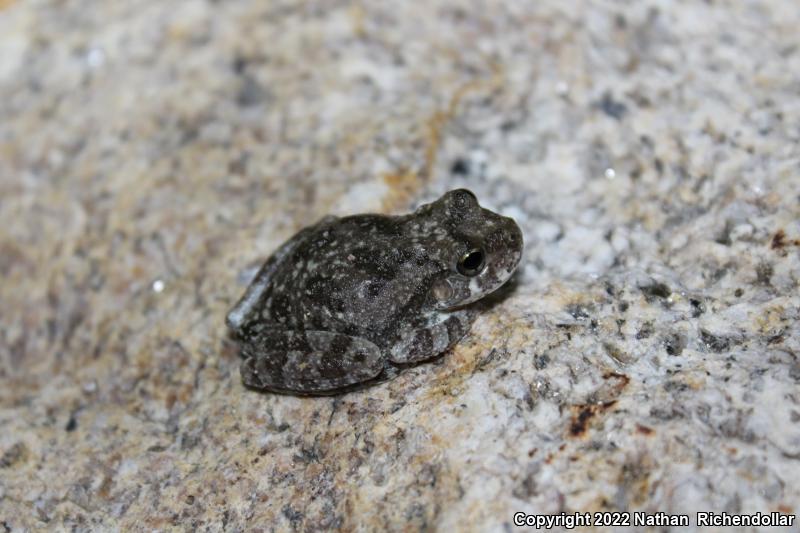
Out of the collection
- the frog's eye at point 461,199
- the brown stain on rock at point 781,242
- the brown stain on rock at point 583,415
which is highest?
the frog's eye at point 461,199

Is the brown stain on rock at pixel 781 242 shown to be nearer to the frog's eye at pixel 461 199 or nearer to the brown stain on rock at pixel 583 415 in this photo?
the brown stain on rock at pixel 583 415

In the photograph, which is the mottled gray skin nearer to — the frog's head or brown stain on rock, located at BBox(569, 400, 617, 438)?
the frog's head

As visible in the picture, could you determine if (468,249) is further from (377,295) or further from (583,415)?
(583,415)

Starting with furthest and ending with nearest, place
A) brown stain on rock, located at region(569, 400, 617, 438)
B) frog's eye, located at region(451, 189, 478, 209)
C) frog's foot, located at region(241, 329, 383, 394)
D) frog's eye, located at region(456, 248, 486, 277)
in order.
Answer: frog's eye, located at region(451, 189, 478, 209), frog's eye, located at region(456, 248, 486, 277), frog's foot, located at region(241, 329, 383, 394), brown stain on rock, located at region(569, 400, 617, 438)

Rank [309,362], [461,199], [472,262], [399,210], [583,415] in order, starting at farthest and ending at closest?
[399,210] < [461,199] < [472,262] < [309,362] < [583,415]

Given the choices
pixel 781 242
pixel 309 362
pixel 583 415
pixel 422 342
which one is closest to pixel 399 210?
pixel 422 342

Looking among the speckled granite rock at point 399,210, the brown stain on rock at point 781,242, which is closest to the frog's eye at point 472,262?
the speckled granite rock at point 399,210

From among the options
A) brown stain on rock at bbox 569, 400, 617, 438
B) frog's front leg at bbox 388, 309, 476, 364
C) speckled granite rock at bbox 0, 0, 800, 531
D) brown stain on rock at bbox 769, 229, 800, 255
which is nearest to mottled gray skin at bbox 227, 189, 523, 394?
frog's front leg at bbox 388, 309, 476, 364

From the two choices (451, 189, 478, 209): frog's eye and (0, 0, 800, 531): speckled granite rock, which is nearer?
(0, 0, 800, 531): speckled granite rock
